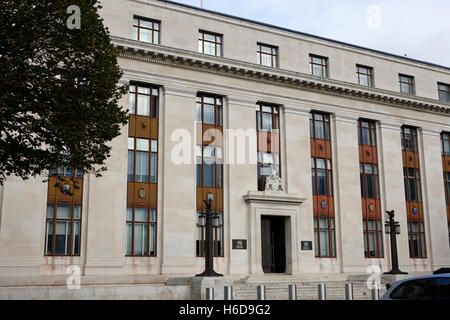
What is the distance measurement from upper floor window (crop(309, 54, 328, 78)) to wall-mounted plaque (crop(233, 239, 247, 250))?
13.6 metres

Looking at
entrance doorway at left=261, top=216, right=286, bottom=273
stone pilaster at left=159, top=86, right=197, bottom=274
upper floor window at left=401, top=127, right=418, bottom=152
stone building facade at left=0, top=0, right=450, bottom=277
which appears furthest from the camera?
upper floor window at left=401, top=127, right=418, bottom=152

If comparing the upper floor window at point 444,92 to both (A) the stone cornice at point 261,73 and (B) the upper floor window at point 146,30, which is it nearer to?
(A) the stone cornice at point 261,73

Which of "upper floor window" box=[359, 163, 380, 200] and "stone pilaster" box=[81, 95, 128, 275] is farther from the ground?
"upper floor window" box=[359, 163, 380, 200]

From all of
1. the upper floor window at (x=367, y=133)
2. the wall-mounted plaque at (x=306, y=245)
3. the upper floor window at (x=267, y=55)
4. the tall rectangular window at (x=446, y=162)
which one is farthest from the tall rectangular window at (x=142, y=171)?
the tall rectangular window at (x=446, y=162)

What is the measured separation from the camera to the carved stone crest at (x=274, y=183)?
31.8 m

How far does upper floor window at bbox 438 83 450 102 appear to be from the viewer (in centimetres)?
4155

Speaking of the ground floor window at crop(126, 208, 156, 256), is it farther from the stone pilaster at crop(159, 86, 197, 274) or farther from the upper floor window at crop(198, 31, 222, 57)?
the upper floor window at crop(198, 31, 222, 57)

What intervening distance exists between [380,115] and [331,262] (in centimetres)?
1223

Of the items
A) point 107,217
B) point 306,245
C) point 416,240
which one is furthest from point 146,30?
point 416,240

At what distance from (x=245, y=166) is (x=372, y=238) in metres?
11.3

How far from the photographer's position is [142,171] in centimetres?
2897

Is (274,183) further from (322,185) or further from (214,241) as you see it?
(214,241)

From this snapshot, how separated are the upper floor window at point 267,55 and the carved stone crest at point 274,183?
25.7ft

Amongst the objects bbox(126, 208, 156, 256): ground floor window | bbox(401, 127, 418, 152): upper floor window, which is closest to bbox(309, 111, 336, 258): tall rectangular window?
bbox(401, 127, 418, 152): upper floor window
